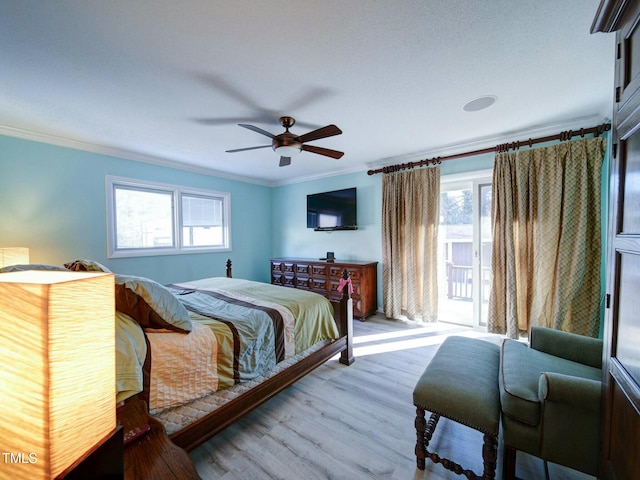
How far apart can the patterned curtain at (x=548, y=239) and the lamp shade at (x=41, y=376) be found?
3.73m

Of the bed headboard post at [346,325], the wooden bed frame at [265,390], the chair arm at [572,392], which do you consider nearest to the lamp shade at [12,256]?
the wooden bed frame at [265,390]

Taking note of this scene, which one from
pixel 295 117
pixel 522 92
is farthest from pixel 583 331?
pixel 295 117

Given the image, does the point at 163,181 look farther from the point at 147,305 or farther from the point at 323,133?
the point at 147,305

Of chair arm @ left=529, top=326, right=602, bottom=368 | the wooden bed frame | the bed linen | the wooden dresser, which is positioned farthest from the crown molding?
chair arm @ left=529, top=326, right=602, bottom=368

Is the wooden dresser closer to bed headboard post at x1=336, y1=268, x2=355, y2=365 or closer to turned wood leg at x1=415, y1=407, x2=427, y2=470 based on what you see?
bed headboard post at x1=336, y1=268, x2=355, y2=365

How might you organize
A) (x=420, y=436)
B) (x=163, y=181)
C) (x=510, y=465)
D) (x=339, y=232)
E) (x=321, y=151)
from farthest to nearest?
(x=339, y=232) → (x=163, y=181) → (x=321, y=151) → (x=420, y=436) → (x=510, y=465)

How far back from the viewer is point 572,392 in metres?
1.16

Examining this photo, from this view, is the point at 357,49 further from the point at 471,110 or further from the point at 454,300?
the point at 454,300

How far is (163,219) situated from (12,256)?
1791 mm

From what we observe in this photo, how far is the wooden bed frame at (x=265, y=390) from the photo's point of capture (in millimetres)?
1402

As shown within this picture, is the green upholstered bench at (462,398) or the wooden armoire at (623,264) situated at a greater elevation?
the wooden armoire at (623,264)

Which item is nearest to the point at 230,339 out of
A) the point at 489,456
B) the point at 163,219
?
the point at 489,456

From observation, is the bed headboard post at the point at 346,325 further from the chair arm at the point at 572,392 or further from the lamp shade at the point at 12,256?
the lamp shade at the point at 12,256

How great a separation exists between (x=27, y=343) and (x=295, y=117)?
2.54m
